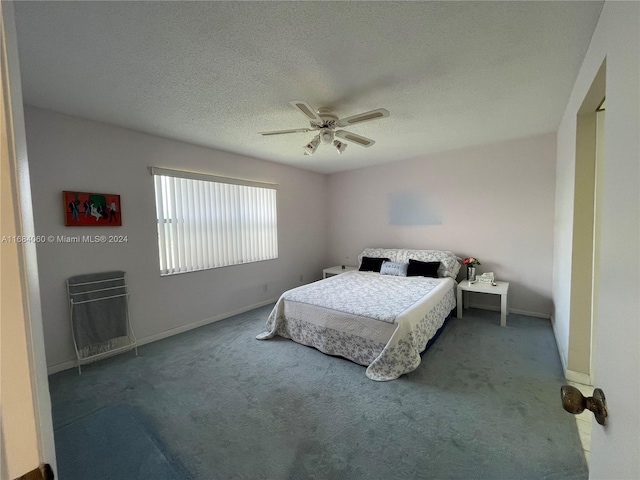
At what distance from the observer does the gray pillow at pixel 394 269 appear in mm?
4121

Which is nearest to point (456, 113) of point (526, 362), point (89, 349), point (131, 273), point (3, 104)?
point (526, 362)

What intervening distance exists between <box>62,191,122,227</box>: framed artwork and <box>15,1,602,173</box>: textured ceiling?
77cm

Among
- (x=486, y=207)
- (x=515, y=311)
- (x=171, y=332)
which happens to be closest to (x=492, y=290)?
(x=515, y=311)

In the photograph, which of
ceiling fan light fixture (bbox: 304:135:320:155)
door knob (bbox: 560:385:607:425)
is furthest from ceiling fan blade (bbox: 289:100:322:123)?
door knob (bbox: 560:385:607:425)

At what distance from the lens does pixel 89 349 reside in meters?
2.69

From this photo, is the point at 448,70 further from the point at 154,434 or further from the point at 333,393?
the point at 154,434

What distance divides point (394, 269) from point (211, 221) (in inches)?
111

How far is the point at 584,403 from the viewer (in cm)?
67

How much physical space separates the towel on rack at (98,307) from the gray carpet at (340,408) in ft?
0.91

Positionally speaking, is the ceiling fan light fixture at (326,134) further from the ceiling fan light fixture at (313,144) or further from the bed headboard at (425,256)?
the bed headboard at (425,256)

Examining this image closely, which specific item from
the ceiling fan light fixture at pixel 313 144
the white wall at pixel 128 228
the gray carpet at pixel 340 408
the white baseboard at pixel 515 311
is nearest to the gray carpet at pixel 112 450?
the gray carpet at pixel 340 408

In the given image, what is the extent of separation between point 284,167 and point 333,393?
12.0 feet

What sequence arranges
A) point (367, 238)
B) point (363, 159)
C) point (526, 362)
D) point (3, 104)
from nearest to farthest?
1. point (3, 104)
2. point (526, 362)
3. point (363, 159)
4. point (367, 238)

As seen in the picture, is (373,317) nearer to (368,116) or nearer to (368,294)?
(368,294)
